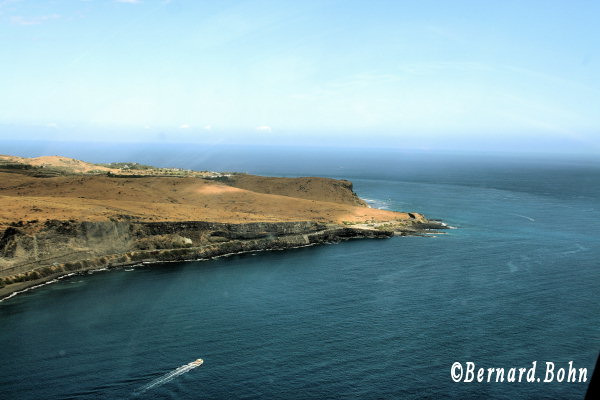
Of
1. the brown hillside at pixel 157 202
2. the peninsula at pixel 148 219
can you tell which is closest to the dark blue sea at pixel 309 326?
the peninsula at pixel 148 219

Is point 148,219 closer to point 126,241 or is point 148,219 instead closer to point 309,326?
point 126,241

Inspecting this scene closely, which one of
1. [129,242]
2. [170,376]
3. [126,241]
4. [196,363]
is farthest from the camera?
[129,242]

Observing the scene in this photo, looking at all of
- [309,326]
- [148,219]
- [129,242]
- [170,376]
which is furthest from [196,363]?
[148,219]

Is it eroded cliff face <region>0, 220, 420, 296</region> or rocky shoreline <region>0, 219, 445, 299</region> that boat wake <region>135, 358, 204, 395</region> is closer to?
rocky shoreline <region>0, 219, 445, 299</region>

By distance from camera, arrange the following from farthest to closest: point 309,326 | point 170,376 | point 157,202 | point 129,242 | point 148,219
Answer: point 157,202 → point 148,219 → point 129,242 → point 309,326 → point 170,376

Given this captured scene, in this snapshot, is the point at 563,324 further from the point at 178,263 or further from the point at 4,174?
the point at 4,174
